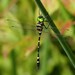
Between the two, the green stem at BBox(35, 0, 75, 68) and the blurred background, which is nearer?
the green stem at BBox(35, 0, 75, 68)

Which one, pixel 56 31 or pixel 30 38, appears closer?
pixel 56 31

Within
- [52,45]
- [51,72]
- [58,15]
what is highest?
[58,15]

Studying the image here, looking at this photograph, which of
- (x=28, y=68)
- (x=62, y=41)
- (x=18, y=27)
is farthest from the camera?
(x=28, y=68)

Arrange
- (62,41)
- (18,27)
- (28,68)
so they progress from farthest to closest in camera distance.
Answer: (28,68) → (18,27) → (62,41)

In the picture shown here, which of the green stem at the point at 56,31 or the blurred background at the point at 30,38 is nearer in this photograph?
the green stem at the point at 56,31

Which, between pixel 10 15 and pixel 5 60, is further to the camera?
pixel 5 60

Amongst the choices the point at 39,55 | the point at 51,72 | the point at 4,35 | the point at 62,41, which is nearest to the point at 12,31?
the point at 4,35

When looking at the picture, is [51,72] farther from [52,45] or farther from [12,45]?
[12,45]

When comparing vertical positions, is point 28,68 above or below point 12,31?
below
